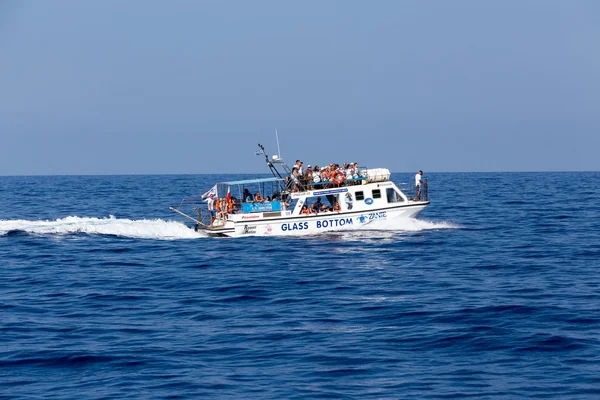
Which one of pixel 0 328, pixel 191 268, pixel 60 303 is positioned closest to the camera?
pixel 0 328

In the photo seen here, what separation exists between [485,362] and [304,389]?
4.49m

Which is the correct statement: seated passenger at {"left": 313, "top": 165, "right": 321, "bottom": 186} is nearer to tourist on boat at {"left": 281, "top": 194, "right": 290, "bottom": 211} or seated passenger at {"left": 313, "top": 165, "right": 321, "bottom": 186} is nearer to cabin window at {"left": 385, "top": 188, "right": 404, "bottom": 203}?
tourist on boat at {"left": 281, "top": 194, "right": 290, "bottom": 211}

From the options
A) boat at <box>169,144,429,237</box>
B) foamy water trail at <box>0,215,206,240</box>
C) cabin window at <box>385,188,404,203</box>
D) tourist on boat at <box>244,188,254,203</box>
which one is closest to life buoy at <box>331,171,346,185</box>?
boat at <box>169,144,429,237</box>

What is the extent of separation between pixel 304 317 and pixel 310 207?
19.7m

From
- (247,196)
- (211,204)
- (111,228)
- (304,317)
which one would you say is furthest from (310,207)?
(304,317)

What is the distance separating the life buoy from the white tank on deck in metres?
1.30

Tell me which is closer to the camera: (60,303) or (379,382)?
(379,382)

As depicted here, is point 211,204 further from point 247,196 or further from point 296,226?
point 296,226

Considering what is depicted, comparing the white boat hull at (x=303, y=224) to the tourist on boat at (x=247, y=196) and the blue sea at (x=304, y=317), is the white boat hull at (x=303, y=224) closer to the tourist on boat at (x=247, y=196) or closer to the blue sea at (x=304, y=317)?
the blue sea at (x=304, y=317)

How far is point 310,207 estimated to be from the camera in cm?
4256

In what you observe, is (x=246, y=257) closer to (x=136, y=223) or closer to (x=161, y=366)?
(x=136, y=223)

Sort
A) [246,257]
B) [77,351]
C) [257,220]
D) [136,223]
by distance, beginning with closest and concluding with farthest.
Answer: [77,351], [246,257], [257,220], [136,223]

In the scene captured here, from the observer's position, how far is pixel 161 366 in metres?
18.3

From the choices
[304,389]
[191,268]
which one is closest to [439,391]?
[304,389]
